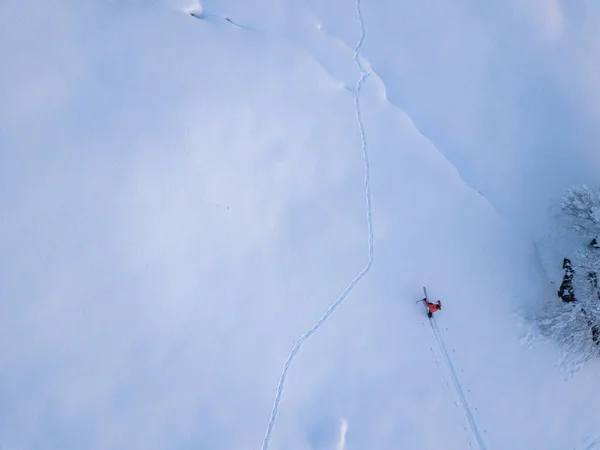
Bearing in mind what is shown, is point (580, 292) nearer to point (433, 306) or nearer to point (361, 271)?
point (433, 306)

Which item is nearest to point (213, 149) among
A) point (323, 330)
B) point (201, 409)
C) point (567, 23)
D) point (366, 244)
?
point (366, 244)

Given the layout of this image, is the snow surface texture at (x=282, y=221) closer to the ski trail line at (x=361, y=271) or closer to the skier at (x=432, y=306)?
the ski trail line at (x=361, y=271)

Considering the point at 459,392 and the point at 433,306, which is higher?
the point at 433,306

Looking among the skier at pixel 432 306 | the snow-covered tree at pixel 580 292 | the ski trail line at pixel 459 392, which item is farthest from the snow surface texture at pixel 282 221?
the snow-covered tree at pixel 580 292

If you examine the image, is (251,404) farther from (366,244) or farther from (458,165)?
(458,165)

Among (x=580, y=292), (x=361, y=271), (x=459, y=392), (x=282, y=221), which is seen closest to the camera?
(x=459, y=392)

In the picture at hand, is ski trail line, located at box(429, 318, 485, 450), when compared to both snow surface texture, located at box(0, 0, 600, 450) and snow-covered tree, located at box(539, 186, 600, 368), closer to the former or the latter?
snow surface texture, located at box(0, 0, 600, 450)

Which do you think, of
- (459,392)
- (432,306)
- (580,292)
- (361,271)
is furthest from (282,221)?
(580,292)
